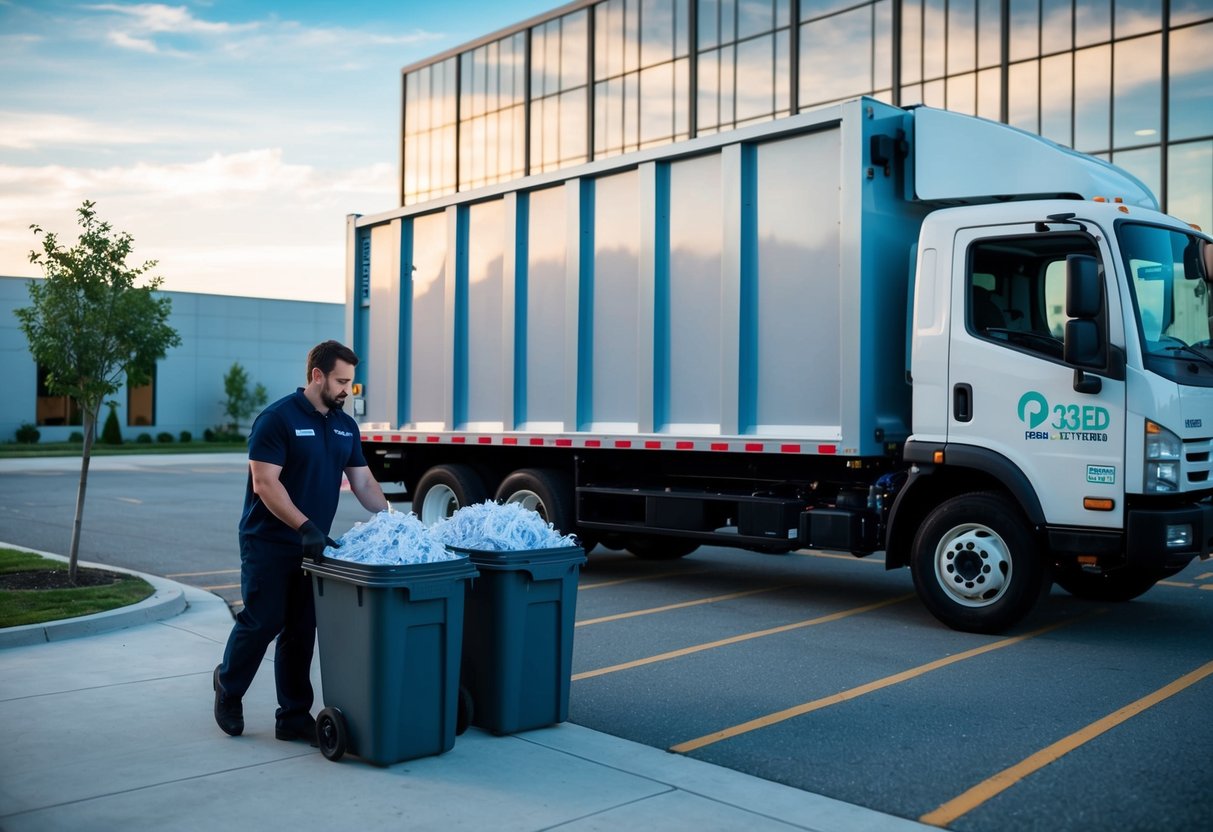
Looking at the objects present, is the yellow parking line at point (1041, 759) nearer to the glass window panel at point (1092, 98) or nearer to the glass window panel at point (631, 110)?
the glass window panel at point (1092, 98)

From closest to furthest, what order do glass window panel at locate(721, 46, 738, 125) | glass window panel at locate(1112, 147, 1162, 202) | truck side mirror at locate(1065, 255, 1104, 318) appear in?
truck side mirror at locate(1065, 255, 1104, 318) < glass window panel at locate(1112, 147, 1162, 202) < glass window panel at locate(721, 46, 738, 125)

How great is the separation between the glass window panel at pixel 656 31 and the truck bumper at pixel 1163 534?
A: 1274 inches

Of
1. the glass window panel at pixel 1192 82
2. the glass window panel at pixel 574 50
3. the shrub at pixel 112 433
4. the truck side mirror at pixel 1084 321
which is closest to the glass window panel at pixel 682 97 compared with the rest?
the glass window panel at pixel 574 50

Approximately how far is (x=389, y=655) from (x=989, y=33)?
95.1 ft

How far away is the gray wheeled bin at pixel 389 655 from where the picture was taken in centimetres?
495

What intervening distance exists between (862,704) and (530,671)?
1898 mm

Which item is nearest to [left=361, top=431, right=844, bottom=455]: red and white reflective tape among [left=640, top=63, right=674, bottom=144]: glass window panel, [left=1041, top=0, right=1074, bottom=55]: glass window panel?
[left=1041, top=0, right=1074, bottom=55]: glass window panel

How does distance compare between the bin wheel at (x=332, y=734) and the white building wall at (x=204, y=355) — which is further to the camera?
the white building wall at (x=204, y=355)

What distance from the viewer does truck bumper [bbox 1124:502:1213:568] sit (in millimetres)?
7273

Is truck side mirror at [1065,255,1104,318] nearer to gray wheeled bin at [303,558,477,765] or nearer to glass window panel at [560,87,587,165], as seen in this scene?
gray wheeled bin at [303,558,477,765]

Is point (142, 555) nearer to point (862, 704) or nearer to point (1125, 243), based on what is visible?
point (862, 704)

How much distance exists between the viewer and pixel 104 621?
26.1 ft

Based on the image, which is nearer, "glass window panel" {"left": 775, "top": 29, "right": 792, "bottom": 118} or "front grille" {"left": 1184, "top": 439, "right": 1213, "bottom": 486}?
"front grille" {"left": 1184, "top": 439, "right": 1213, "bottom": 486}

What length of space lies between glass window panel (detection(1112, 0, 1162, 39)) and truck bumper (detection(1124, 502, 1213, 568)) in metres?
23.6
